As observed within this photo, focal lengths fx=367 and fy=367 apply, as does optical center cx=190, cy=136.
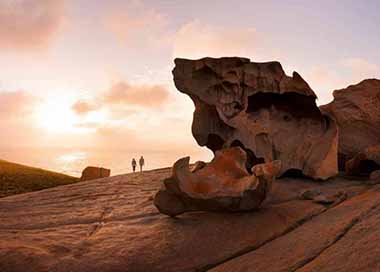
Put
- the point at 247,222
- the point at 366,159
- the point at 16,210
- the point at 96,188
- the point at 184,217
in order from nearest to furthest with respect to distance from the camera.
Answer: the point at 247,222
the point at 184,217
the point at 16,210
the point at 366,159
the point at 96,188

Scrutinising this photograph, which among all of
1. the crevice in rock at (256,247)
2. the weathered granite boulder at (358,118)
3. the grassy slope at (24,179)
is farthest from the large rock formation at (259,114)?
the grassy slope at (24,179)

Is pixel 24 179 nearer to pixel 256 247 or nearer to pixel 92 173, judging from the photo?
pixel 92 173

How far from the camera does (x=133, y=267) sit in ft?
13.9

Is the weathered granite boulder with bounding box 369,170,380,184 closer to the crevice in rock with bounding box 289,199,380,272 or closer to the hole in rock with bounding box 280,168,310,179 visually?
the hole in rock with bounding box 280,168,310,179

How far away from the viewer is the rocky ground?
4.02 m

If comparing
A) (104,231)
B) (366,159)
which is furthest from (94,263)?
(366,159)

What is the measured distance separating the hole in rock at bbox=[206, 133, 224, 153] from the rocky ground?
1.59 metres

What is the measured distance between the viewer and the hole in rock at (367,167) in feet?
26.5

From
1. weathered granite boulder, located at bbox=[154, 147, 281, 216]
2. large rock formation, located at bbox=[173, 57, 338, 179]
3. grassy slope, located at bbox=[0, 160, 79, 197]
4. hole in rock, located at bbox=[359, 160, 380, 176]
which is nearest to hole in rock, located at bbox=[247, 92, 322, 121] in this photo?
large rock formation, located at bbox=[173, 57, 338, 179]

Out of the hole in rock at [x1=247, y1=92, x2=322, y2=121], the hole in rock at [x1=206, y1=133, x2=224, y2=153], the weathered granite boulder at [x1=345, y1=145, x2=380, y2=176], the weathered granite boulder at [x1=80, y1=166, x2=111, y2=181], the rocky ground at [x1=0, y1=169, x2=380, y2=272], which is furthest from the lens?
the weathered granite boulder at [x1=80, y1=166, x2=111, y2=181]

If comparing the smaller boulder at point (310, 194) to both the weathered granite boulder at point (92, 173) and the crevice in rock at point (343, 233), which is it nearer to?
the crevice in rock at point (343, 233)

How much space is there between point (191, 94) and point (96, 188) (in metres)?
3.78

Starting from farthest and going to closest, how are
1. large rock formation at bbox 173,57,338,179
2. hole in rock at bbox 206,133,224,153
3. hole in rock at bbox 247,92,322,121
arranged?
1. hole in rock at bbox 247,92,322,121
2. hole in rock at bbox 206,133,224,153
3. large rock formation at bbox 173,57,338,179

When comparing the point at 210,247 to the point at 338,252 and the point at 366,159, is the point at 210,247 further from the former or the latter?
the point at 366,159
